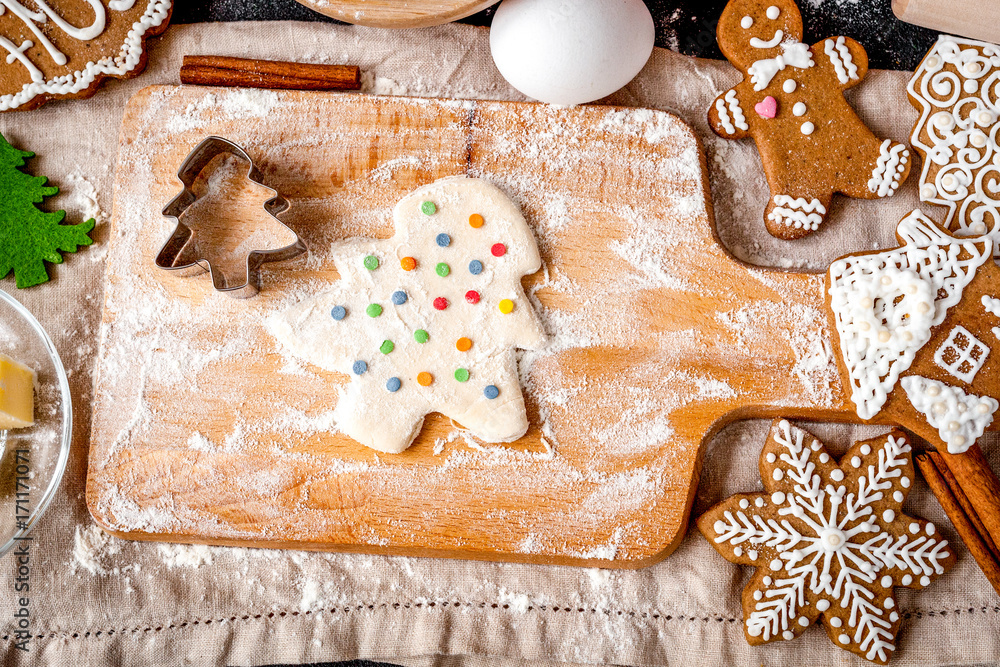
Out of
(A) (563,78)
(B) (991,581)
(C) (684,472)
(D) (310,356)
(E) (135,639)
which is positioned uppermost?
(A) (563,78)

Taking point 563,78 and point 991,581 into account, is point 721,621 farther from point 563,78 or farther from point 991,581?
point 563,78

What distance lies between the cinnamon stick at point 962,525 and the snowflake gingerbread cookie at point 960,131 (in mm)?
402

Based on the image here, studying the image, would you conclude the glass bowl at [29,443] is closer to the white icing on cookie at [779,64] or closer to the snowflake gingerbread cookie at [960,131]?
the white icing on cookie at [779,64]

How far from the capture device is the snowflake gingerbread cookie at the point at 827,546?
1.15 m

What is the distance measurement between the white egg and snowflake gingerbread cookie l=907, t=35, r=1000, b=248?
0.50 meters

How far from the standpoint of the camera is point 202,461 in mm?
1154

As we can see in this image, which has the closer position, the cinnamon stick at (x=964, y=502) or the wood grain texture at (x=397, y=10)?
the wood grain texture at (x=397, y=10)

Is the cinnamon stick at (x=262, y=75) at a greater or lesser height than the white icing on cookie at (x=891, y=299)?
greater

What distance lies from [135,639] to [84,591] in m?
0.12

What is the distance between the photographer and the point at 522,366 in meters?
1.17

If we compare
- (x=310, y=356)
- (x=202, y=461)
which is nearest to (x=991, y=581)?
(x=310, y=356)

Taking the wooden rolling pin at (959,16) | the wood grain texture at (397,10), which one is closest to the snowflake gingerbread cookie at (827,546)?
the wooden rolling pin at (959,16)

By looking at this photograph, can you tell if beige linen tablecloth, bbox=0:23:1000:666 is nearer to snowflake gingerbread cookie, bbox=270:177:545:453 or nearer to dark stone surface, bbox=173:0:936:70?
snowflake gingerbread cookie, bbox=270:177:545:453

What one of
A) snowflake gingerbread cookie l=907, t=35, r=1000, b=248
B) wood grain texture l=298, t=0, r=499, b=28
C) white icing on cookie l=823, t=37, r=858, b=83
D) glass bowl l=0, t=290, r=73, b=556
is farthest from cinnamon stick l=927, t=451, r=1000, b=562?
glass bowl l=0, t=290, r=73, b=556
